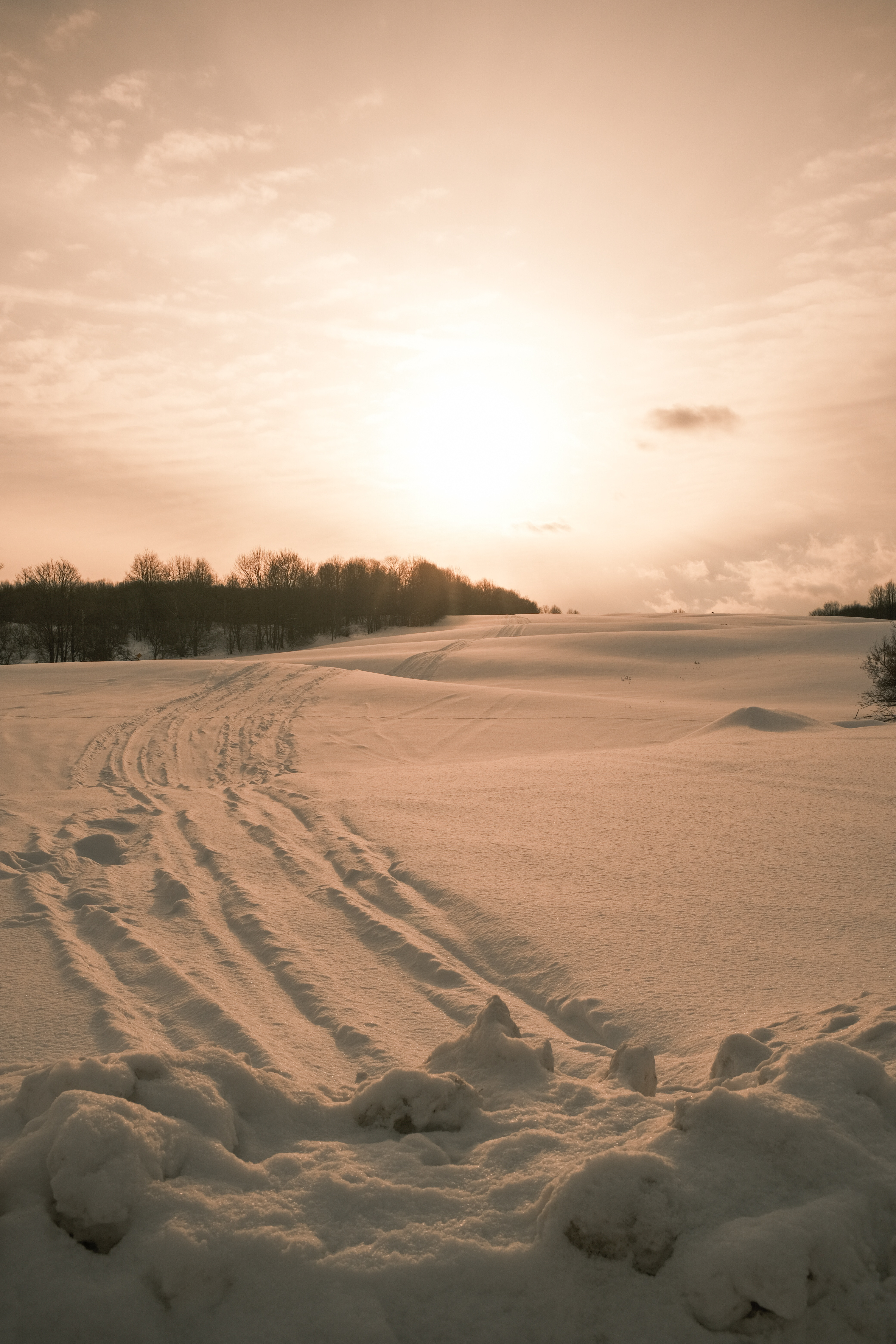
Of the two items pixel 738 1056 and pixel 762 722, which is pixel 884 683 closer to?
pixel 762 722

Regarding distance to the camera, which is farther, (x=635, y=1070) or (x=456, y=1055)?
(x=456, y=1055)

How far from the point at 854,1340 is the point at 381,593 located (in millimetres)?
54524

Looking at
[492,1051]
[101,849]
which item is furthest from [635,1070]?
[101,849]

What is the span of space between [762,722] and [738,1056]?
9.87 metres

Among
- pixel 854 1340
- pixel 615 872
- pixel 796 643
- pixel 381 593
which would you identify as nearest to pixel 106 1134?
pixel 854 1340

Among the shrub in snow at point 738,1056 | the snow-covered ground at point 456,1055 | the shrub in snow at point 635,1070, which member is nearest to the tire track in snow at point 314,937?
the snow-covered ground at point 456,1055

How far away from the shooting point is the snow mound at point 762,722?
37.6 ft

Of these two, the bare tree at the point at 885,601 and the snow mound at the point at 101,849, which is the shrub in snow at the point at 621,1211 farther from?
the bare tree at the point at 885,601

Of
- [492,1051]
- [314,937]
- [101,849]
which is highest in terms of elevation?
[492,1051]

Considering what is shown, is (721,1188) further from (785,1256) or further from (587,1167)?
(587,1167)

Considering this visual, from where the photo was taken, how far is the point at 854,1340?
1.68 meters

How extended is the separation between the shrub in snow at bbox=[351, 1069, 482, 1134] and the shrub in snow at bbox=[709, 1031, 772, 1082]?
856 millimetres

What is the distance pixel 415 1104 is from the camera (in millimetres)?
2432

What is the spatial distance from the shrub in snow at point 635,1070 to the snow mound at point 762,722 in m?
9.25
